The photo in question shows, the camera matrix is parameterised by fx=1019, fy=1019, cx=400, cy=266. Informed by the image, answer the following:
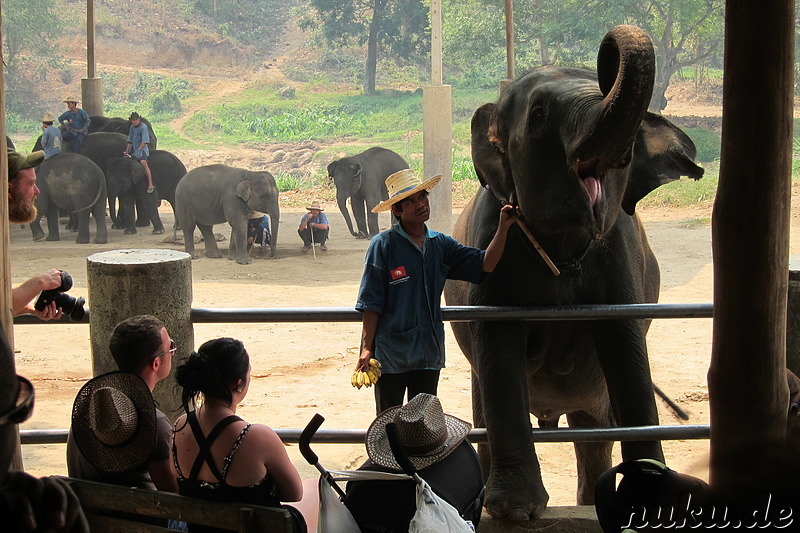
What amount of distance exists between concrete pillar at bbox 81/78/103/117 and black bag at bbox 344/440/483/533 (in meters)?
19.8

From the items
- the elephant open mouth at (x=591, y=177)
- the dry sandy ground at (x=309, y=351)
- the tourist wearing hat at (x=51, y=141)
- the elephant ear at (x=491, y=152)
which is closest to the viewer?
the elephant open mouth at (x=591, y=177)

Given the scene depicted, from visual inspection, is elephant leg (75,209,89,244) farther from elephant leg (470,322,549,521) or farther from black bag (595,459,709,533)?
black bag (595,459,709,533)

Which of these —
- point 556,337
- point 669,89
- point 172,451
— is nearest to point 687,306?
point 556,337

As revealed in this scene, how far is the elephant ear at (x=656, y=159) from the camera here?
12.2 ft

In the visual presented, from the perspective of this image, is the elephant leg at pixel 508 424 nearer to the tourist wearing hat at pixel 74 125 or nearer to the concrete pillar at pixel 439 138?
the concrete pillar at pixel 439 138

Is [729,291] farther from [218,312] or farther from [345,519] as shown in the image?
[218,312]

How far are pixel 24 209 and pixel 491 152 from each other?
1.72 meters

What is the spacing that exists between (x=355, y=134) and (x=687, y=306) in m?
31.3

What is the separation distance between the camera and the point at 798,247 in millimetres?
17109

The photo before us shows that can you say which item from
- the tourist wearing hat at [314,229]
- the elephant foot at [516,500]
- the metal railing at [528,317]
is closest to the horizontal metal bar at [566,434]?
the metal railing at [528,317]

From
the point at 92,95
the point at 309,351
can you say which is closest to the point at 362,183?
the point at 92,95

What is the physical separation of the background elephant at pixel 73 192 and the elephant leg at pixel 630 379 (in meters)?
15.5

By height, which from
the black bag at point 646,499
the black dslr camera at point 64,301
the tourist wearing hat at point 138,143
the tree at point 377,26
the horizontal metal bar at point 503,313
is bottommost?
the black bag at point 646,499

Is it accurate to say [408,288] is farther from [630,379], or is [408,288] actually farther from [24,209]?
[24,209]
